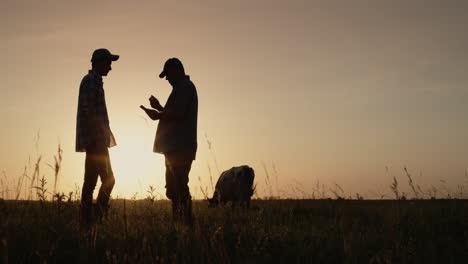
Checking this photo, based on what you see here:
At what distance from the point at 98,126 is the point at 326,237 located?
3264 mm

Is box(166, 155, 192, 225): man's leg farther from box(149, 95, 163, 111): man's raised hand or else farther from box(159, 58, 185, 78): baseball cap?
box(159, 58, 185, 78): baseball cap

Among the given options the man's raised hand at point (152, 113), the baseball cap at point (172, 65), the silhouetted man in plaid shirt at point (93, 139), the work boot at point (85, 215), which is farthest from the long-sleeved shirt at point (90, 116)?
the baseball cap at point (172, 65)

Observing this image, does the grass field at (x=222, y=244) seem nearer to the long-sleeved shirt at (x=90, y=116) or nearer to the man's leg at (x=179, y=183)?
the man's leg at (x=179, y=183)

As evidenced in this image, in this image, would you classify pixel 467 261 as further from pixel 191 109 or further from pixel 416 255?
pixel 191 109

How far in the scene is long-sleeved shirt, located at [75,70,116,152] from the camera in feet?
18.9

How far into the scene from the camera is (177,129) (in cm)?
597

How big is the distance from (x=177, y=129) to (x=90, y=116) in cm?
116

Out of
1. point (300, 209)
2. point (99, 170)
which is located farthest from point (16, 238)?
point (300, 209)

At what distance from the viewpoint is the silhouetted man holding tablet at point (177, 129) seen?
586 cm

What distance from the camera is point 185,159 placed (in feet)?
19.5

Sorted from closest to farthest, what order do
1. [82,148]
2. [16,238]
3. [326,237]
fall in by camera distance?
[16,238]
[326,237]
[82,148]

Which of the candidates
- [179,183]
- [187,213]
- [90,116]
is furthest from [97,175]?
[187,213]

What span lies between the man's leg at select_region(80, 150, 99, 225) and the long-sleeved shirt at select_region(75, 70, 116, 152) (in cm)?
15

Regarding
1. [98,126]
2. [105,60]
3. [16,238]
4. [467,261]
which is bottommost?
[467,261]
